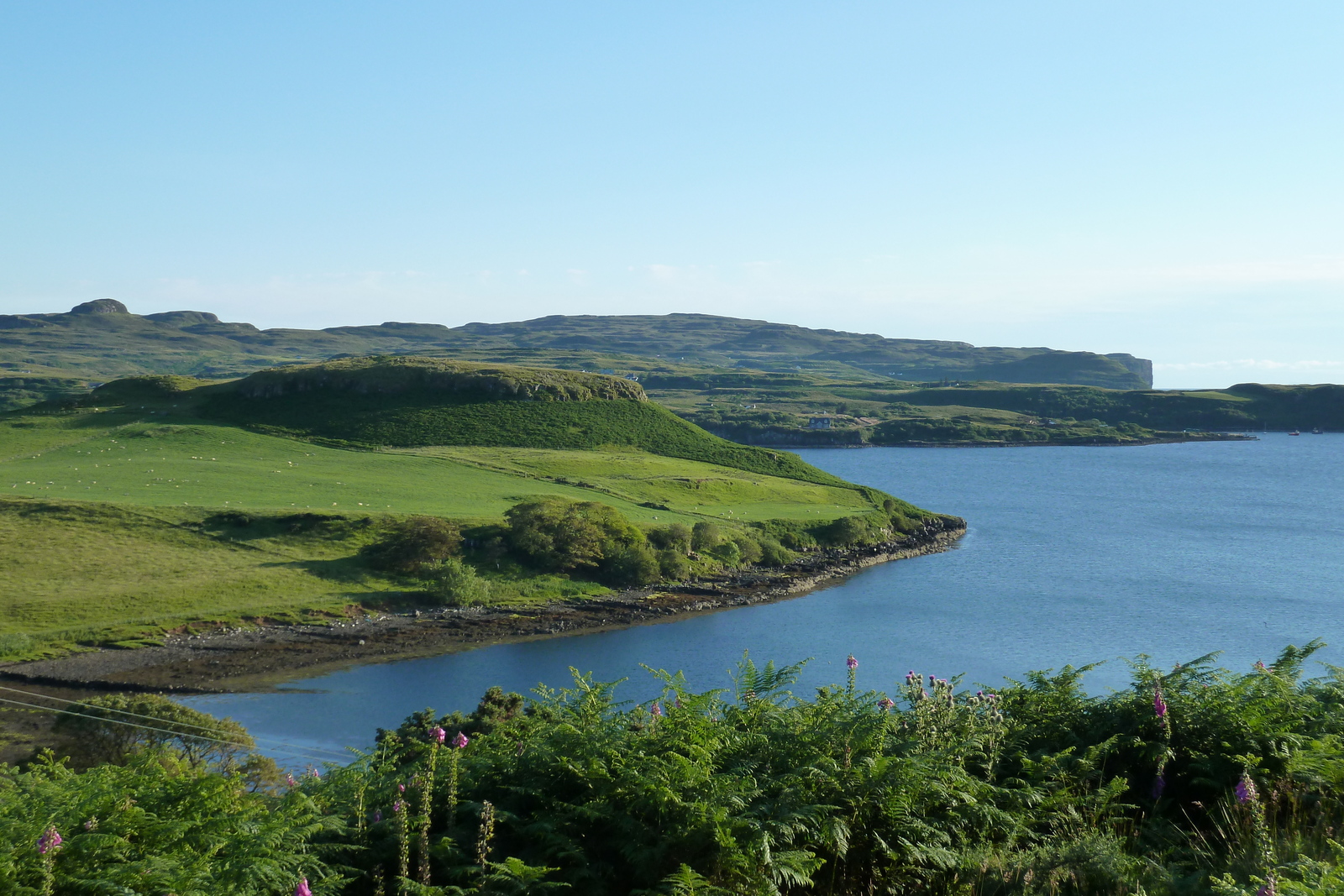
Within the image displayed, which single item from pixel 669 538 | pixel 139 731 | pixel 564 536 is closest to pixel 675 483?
pixel 669 538

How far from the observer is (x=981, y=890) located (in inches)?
306

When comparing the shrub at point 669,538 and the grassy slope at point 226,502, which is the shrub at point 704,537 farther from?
the grassy slope at point 226,502

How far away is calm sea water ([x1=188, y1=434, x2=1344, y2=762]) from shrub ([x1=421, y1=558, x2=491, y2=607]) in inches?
309

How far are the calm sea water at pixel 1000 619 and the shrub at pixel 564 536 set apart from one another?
1131cm

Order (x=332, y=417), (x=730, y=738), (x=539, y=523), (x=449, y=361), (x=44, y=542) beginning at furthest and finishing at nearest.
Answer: (x=449, y=361) < (x=332, y=417) < (x=539, y=523) < (x=44, y=542) < (x=730, y=738)

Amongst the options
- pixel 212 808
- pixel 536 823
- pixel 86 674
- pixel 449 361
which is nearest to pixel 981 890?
pixel 536 823

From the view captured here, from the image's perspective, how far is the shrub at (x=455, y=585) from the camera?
6506cm

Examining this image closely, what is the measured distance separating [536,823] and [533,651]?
51.2m

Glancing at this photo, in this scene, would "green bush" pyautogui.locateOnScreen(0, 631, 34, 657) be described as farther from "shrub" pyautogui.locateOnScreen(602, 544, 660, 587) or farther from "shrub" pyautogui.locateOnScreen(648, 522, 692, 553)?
"shrub" pyautogui.locateOnScreen(648, 522, 692, 553)

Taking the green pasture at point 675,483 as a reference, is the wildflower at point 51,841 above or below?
above

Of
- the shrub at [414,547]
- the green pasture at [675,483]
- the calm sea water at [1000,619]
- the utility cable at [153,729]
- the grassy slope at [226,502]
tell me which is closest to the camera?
the utility cable at [153,729]

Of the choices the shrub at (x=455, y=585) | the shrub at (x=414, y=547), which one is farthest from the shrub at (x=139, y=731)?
the shrub at (x=414, y=547)

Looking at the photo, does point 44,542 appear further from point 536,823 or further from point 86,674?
point 536,823

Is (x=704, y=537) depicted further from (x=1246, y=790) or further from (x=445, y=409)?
(x=1246, y=790)
